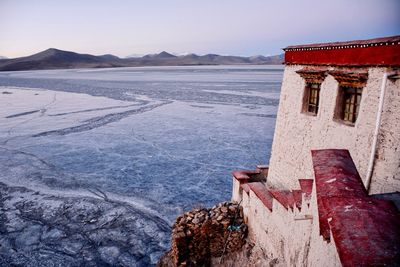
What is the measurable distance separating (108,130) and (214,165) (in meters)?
9.80

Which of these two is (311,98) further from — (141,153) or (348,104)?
(141,153)

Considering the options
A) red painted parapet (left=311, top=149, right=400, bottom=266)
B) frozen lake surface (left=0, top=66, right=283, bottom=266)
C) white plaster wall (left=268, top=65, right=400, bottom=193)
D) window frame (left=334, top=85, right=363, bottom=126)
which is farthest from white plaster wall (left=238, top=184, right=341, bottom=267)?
frozen lake surface (left=0, top=66, right=283, bottom=266)

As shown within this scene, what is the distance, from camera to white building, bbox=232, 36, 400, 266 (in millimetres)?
3545

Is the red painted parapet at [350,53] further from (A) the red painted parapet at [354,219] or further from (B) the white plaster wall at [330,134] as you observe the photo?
(A) the red painted parapet at [354,219]

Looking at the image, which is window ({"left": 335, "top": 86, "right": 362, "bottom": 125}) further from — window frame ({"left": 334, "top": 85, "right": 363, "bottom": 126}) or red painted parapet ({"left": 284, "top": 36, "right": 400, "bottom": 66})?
red painted parapet ({"left": 284, "top": 36, "right": 400, "bottom": 66})

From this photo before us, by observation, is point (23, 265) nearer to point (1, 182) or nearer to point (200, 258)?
point (200, 258)

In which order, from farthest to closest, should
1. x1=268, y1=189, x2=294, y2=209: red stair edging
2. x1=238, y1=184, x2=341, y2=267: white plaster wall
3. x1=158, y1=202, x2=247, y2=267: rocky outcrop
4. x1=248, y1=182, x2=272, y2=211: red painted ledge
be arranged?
x1=158, y1=202, x2=247, y2=267: rocky outcrop → x1=248, y1=182, x2=272, y2=211: red painted ledge → x1=268, y1=189, x2=294, y2=209: red stair edging → x1=238, y1=184, x2=341, y2=267: white plaster wall

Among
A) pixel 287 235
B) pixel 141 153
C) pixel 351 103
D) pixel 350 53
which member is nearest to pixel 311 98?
pixel 351 103

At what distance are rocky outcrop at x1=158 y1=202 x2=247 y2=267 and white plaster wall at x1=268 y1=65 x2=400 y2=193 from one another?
1.79 meters

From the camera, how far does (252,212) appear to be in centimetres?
802

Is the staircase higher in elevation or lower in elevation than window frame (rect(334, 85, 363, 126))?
lower

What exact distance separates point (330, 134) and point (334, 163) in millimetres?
1853

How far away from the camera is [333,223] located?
3564 millimetres

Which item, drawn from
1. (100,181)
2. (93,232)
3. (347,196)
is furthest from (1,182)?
(347,196)
